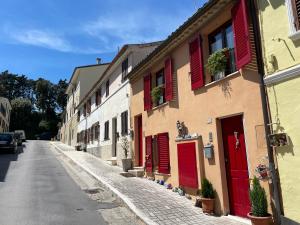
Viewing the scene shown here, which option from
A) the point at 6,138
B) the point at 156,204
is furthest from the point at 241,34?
the point at 6,138

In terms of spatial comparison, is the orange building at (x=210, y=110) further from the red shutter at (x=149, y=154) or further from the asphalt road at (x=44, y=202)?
the asphalt road at (x=44, y=202)

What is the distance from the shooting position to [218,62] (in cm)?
850

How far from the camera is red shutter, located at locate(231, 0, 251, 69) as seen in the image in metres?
7.30

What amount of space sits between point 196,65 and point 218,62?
132 centimetres

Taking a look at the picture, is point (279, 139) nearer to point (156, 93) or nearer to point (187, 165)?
point (187, 165)

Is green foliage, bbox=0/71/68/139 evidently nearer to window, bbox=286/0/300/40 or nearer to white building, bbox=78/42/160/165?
white building, bbox=78/42/160/165

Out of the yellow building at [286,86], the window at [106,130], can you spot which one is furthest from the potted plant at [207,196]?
the window at [106,130]

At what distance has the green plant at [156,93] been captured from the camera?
1273cm

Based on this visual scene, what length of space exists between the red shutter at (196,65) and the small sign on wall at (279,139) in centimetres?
339

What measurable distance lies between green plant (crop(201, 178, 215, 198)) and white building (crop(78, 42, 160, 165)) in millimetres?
7960

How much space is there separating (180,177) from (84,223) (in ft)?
12.7

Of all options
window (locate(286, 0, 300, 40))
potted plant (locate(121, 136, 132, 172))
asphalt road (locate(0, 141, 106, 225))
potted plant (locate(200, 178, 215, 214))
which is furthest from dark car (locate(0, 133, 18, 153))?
window (locate(286, 0, 300, 40))

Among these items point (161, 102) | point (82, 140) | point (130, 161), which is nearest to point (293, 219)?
point (161, 102)

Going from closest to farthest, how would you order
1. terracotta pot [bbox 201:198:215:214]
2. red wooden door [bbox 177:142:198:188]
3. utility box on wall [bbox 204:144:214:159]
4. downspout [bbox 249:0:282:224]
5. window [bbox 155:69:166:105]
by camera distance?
downspout [bbox 249:0:282:224]
terracotta pot [bbox 201:198:215:214]
utility box on wall [bbox 204:144:214:159]
red wooden door [bbox 177:142:198:188]
window [bbox 155:69:166:105]
